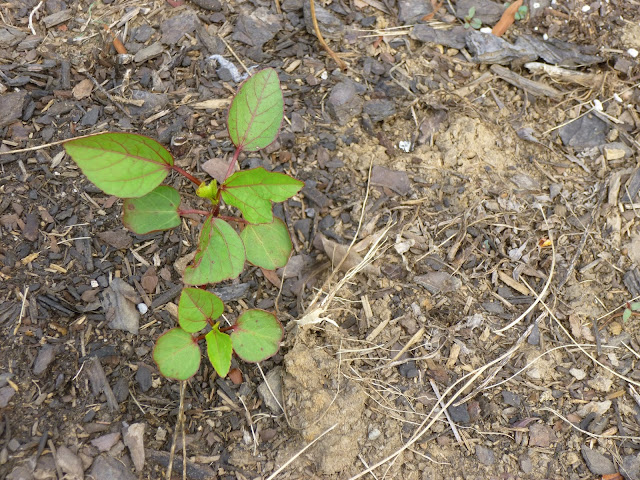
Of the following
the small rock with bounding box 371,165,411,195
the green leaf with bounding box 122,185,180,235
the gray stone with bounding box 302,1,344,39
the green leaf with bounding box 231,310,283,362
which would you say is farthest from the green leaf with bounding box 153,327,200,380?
the gray stone with bounding box 302,1,344,39

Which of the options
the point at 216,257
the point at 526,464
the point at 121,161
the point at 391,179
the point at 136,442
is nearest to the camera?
the point at 121,161

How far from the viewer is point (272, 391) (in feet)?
6.57

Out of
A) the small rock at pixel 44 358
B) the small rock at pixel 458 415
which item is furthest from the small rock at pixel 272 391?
the small rock at pixel 44 358

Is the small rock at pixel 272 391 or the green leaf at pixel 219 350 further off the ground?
the green leaf at pixel 219 350

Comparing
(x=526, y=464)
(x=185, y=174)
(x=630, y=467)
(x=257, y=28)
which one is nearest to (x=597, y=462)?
(x=630, y=467)

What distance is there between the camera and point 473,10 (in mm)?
2771

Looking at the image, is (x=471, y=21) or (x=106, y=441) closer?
(x=106, y=441)

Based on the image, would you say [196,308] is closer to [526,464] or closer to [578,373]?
[526,464]

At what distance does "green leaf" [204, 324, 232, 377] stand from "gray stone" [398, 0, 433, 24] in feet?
5.84

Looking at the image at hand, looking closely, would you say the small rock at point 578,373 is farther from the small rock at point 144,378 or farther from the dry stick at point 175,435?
the small rock at point 144,378

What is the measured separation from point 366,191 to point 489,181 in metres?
0.55

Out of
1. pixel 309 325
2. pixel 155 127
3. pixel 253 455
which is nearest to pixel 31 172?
pixel 155 127

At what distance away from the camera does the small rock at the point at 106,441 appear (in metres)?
1.83

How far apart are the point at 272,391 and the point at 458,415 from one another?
0.67m
